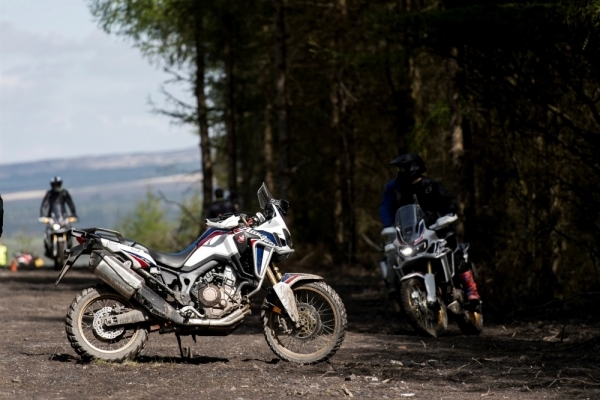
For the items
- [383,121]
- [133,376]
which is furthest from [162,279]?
[383,121]

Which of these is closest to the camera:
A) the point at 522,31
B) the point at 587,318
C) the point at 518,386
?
the point at 518,386

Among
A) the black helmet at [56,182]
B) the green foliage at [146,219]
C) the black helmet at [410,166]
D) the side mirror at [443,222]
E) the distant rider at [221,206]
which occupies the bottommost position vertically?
the green foliage at [146,219]

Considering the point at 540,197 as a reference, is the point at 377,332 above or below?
below

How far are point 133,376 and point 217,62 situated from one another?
25.8 meters

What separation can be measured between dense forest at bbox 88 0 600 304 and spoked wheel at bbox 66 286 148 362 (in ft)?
16.6

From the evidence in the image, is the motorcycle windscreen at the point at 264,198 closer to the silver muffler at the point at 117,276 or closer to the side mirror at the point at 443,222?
the silver muffler at the point at 117,276

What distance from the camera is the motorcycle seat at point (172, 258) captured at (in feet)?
32.4

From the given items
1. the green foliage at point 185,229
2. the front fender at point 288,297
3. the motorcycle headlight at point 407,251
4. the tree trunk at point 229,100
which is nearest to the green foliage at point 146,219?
the green foliage at point 185,229

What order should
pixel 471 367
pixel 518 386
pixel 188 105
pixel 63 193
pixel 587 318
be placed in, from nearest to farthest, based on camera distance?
pixel 518 386 → pixel 471 367 → pixel 587 318 → pixel 63 193 → pixel 188 105

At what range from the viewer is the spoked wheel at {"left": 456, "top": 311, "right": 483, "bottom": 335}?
13020 mm

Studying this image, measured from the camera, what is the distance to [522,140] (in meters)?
17.1

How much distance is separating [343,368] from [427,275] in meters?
3.29

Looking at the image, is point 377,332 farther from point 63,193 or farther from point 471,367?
point 63,193

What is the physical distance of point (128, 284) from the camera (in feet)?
31.9
